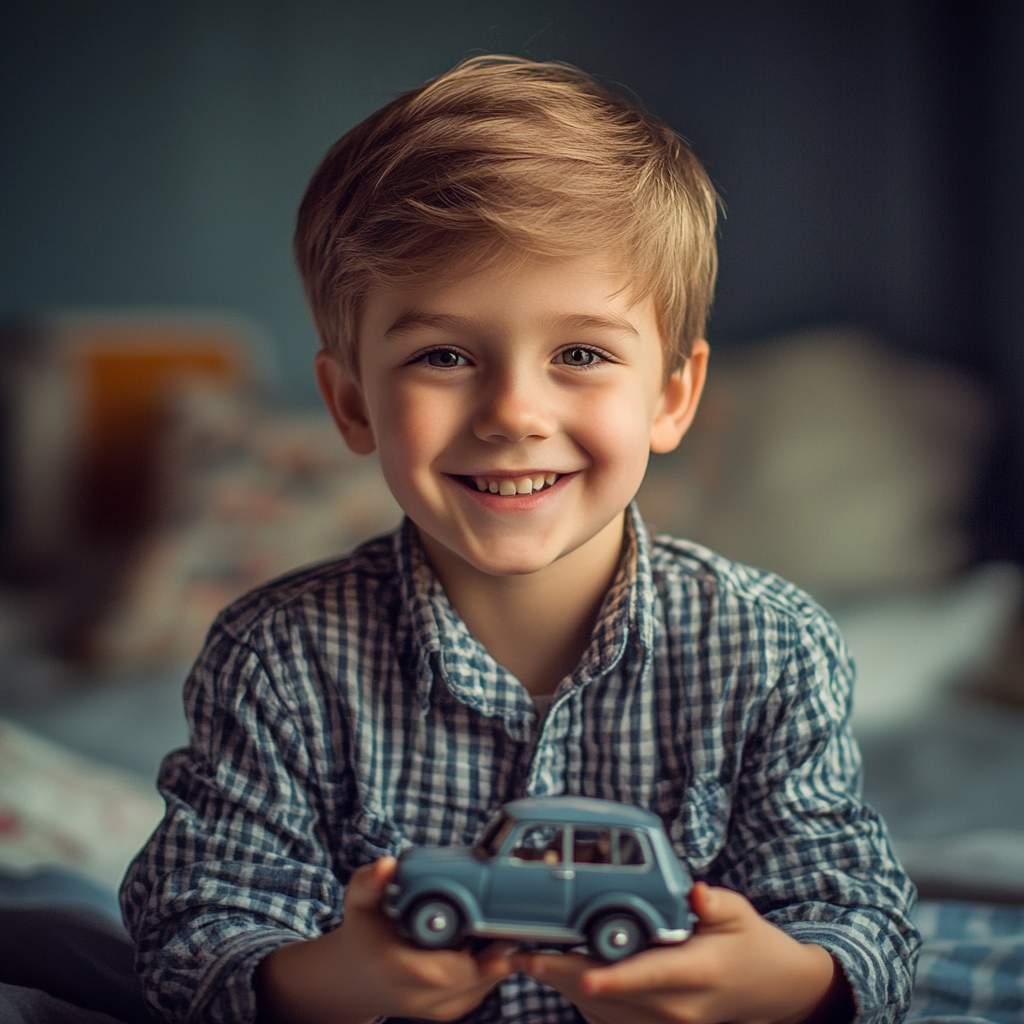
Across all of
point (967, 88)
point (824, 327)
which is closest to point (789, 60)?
point (967, 88)

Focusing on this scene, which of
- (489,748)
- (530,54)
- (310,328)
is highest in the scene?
(530,54)

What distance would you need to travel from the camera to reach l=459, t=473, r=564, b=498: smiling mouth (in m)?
0.64

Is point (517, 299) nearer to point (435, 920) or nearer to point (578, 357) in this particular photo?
point (578, 357)

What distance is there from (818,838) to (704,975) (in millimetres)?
201

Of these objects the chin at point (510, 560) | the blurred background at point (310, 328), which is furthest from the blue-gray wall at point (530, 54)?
the chin at point (510, 560)

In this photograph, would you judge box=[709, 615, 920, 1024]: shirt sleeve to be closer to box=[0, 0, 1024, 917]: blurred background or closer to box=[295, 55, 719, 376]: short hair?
box=[295, 55, 719, 376]: short hair

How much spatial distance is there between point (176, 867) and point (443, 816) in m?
0.18

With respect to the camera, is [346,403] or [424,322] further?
[346,403]

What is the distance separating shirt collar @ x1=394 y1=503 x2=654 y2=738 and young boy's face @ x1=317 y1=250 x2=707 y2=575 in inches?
2.9

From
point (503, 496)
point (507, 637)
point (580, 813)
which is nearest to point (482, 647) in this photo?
point (507, 637)

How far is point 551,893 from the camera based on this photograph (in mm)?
484

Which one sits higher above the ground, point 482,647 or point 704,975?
point 482,647

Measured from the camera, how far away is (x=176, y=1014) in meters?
0.64

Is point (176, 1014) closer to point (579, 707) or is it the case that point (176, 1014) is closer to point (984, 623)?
point (579, 707)
